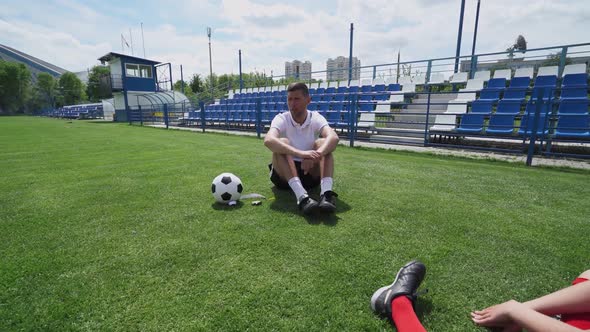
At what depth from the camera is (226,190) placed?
294 cm

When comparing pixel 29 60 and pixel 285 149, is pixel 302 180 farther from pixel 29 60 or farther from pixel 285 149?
pixel 29 60

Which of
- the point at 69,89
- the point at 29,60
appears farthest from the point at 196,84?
the point at 29,60

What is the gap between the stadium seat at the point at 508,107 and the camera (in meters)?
7.16

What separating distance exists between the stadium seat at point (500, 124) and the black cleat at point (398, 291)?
6736 mm

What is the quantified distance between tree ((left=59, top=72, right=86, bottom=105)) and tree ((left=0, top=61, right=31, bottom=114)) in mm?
5086

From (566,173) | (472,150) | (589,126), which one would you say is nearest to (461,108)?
(472,150)

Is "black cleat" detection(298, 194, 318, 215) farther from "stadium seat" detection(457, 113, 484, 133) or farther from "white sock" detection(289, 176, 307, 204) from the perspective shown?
"stadium seat" detection(457, 113, 484, 133)

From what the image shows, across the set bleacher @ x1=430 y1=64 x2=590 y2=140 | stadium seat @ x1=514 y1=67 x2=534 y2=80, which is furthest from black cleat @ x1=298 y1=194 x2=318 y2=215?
stadium seat @ x1=514 y1=67 x2=534 y2=80

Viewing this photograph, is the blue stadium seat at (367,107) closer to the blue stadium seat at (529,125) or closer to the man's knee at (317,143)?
the blue stadium seat at (529,125)

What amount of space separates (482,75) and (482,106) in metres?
2.60

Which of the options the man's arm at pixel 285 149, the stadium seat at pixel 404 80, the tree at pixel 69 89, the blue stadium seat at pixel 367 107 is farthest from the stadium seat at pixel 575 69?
the tree at pixel 69 89

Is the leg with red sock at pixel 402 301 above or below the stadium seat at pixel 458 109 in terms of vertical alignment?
below

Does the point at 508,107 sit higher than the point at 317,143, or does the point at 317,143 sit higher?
the point at 508,107

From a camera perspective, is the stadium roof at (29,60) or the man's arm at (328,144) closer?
the man's arm at (328,144)
